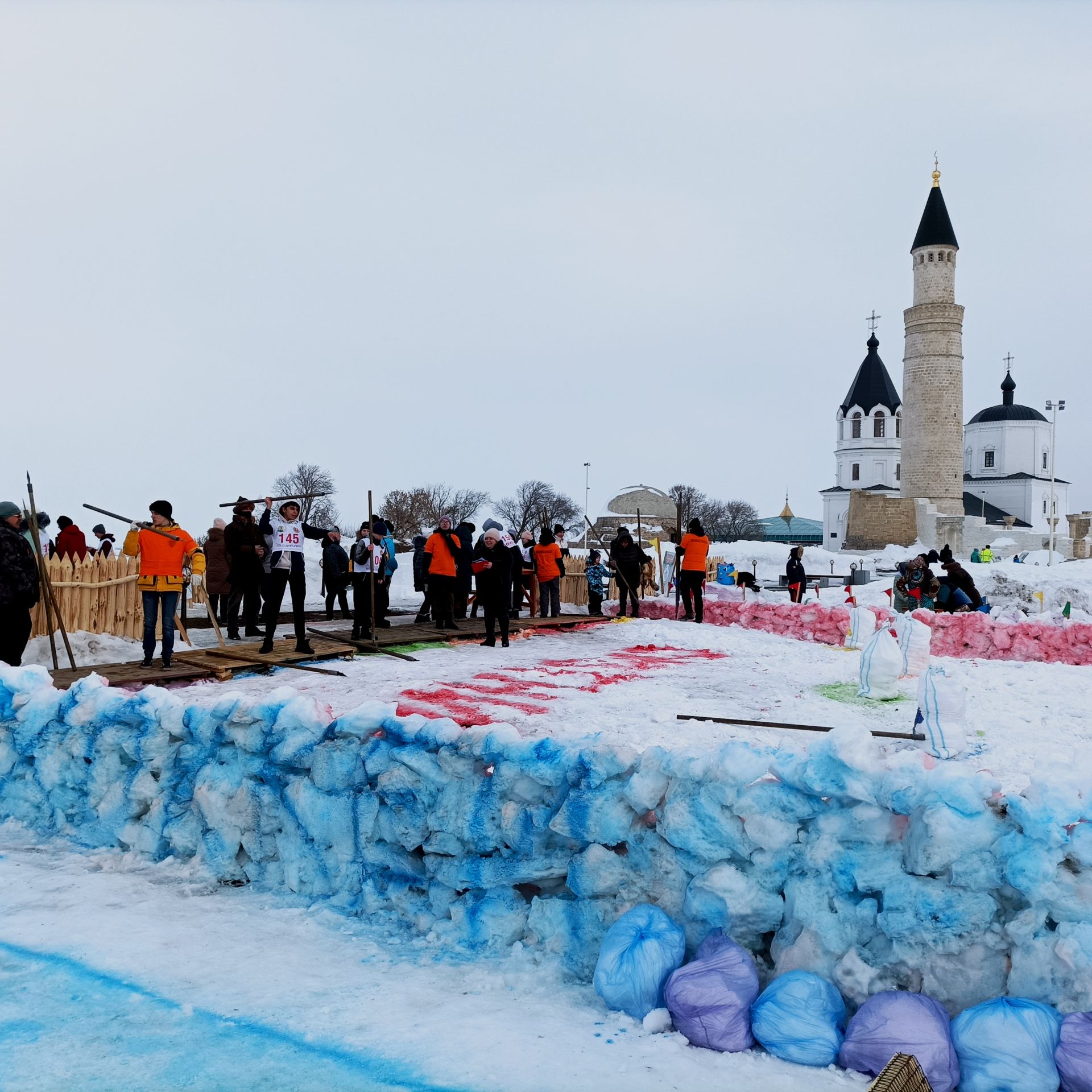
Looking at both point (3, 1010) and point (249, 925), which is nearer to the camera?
point (3, 1010)

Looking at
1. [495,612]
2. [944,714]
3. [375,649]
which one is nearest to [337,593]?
[495,612]

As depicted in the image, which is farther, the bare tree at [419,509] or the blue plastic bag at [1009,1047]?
the bare tree at [419,509]

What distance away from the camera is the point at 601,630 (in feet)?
46.0

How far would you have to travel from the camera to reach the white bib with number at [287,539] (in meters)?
8.93

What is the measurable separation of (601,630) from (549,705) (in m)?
6.37

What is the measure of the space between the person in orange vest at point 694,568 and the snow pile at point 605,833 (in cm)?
Answer: 1001

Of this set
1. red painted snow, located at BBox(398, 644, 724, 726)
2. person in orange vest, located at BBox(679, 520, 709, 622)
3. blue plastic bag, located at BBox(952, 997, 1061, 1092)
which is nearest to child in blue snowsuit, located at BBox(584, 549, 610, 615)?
person in orange vest, located at BBox(679, 520, 709, 622)

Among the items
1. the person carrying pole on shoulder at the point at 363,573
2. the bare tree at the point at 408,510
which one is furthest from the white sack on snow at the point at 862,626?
the bare tree at the point at 408,510

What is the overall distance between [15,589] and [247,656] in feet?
7.06

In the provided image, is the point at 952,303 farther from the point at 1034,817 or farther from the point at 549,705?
the point at 1034,817

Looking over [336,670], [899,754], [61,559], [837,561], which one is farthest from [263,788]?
[837,561]

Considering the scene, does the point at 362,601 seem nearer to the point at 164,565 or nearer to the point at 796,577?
the point at 164,565

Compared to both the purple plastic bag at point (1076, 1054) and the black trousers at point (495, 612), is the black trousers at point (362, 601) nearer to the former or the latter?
the black trousers at point (495, 612)

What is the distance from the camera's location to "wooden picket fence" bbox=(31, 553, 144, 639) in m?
10.2
